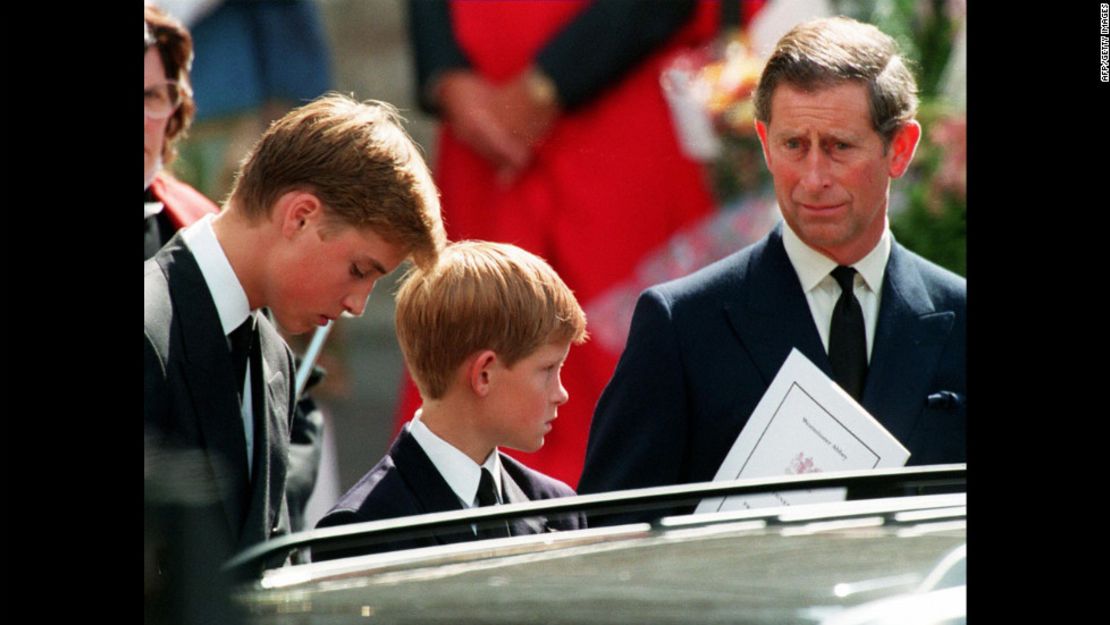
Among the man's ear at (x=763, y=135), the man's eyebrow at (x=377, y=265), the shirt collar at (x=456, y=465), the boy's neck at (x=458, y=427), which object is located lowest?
the shirt collar at (x=456, y=465)

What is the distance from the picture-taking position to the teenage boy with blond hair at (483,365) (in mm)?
2033

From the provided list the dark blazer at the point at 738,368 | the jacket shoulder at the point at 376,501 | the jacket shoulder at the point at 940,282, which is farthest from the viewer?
the jacket shoulder at the point at 940,282

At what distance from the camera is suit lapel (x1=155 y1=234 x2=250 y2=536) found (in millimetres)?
1879

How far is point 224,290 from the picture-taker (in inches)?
77.4

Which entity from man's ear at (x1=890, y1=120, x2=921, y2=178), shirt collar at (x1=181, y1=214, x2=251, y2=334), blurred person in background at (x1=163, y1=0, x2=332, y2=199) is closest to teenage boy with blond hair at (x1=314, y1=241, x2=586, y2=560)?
shirt collar at (x1=181, y1=214, x2=251, y2=334)

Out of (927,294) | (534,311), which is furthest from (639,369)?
(927,294)

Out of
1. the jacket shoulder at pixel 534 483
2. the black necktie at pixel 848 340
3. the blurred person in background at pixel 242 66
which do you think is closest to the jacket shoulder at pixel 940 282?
the black necktie at pixel 848 340

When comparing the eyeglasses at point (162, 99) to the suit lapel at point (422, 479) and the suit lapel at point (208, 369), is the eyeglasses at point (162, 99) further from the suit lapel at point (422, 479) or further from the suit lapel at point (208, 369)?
the suit lapel at point (422, 479)

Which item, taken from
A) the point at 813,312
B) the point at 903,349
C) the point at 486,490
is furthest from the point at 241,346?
the point at 903,349

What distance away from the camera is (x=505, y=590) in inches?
62.7

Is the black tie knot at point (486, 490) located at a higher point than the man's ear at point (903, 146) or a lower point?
lower

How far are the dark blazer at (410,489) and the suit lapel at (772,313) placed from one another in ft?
1.12

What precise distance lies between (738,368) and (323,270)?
591 millimetres
